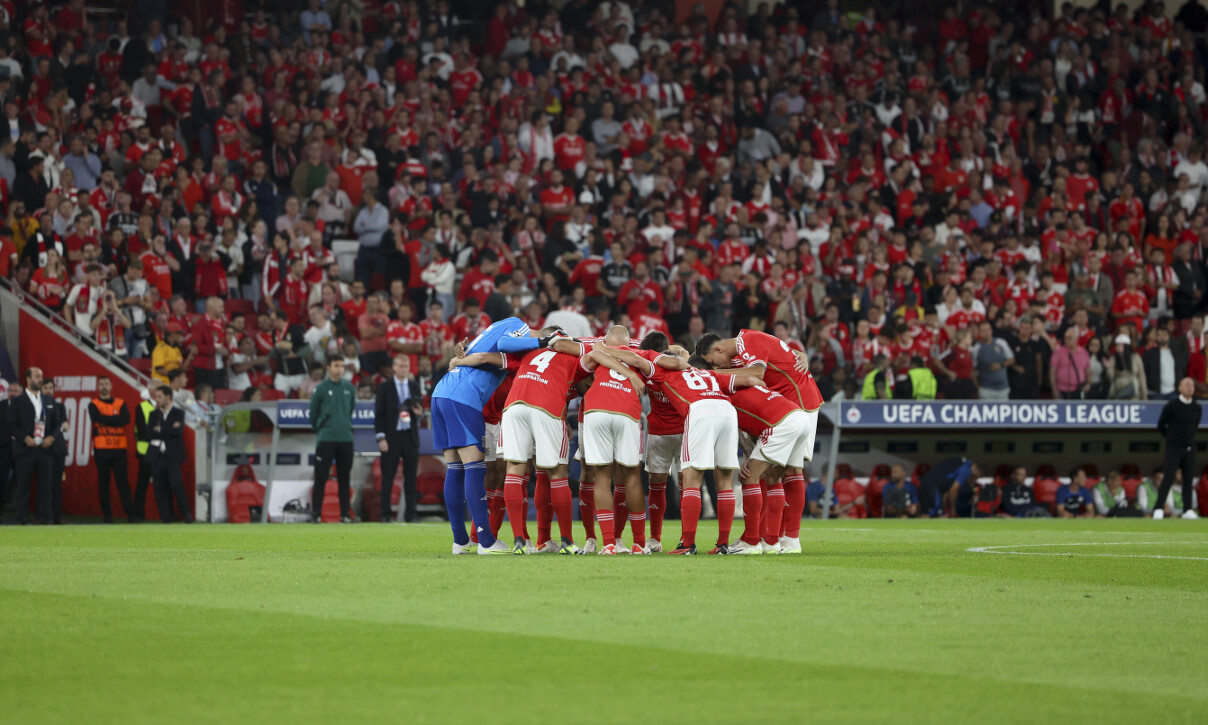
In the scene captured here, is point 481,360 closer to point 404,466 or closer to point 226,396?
point 404,466

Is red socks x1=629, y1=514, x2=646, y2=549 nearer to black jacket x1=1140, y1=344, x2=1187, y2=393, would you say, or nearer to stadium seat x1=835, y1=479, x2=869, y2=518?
stadium seat x1=835, y1=479, x2=869, y2=518

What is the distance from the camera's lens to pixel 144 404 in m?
20.8

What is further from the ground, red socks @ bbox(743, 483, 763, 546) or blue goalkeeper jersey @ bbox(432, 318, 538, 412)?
blue goalkeeper jersey @ bbox(432, 318, 538, 412)

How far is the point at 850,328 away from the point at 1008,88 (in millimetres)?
9356

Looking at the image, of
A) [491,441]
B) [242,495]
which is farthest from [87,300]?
[491,441]

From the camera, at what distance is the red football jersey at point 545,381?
38.1 feet

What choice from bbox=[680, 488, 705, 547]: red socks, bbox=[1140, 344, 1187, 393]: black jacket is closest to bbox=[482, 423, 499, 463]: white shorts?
bbox=[680, 488, 705, 547]: red socks

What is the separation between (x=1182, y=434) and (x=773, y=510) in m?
12.2

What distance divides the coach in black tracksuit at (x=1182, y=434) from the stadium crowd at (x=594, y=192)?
5.62ft

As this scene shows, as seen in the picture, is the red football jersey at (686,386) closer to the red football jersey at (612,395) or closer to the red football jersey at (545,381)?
the red football jersey at (612,395)

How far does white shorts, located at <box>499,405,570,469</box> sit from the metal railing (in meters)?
11.1

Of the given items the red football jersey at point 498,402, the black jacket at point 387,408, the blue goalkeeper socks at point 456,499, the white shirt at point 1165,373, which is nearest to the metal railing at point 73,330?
the black jacket at point 387,408

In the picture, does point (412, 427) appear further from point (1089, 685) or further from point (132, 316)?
point (1089, 685)

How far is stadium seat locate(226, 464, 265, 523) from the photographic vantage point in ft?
70.0
